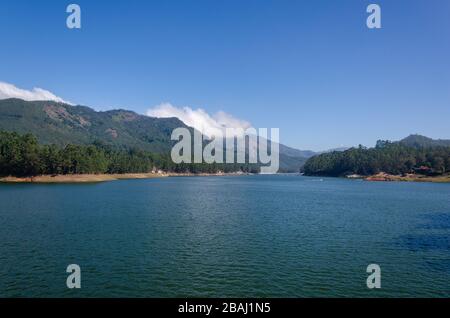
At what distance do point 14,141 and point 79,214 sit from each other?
122 meters

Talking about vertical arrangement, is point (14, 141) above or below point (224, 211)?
above

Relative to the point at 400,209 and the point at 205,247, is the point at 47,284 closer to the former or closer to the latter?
the point at 205,247

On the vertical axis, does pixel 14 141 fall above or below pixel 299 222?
above

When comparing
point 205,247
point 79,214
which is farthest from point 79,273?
point 79,214

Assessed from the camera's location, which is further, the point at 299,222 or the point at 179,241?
the point at 299,222

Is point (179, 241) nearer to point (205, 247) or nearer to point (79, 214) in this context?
point (205, 247)

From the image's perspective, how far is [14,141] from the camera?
166m

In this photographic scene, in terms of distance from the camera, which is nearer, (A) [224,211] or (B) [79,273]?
(B) [79,273]

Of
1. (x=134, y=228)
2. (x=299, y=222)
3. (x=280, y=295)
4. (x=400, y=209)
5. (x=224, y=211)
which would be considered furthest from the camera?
(x=400, y=209)

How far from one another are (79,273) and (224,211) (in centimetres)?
4467

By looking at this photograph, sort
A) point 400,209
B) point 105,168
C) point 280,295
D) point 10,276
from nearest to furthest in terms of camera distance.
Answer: point 280,295
point 10,276
point 400,209
point 105,168
